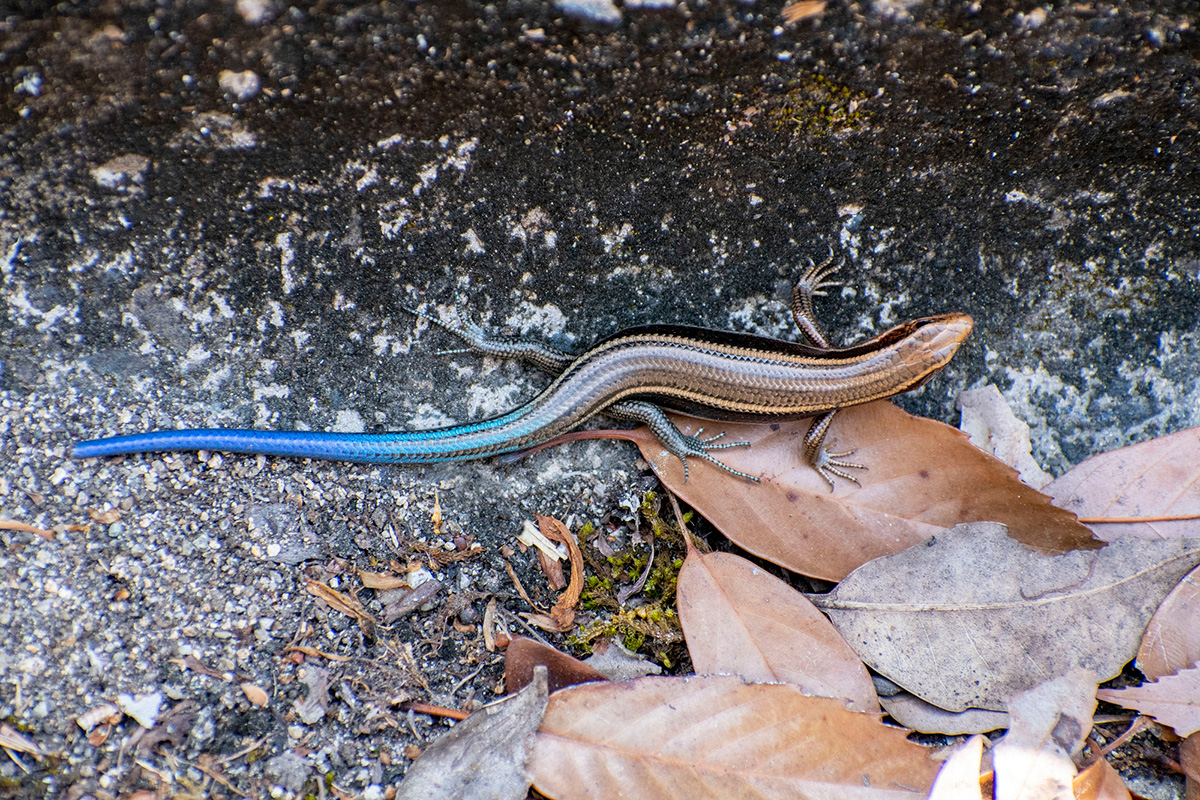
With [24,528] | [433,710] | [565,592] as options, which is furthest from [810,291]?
[24,528]

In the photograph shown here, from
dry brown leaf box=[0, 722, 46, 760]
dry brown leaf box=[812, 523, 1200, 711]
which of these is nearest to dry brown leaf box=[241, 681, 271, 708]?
dry brown leaf box=[0, 722, 46, 760]

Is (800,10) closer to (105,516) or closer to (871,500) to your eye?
(871,500)

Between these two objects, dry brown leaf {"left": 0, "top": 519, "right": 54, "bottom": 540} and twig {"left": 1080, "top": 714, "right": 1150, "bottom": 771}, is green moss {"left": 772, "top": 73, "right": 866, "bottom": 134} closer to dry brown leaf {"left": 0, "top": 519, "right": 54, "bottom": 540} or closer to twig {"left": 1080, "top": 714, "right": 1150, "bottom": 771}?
twig {"left": 1080, "top": 714, "right": 1150, "bottom": 771}

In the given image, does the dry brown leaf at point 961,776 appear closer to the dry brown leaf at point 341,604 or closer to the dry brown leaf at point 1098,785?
the dry brown leaf at point 1098,785

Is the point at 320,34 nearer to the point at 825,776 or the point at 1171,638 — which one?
the point at 825,776

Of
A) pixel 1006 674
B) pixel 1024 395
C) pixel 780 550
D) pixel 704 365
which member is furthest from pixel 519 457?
pixel 1024 395
